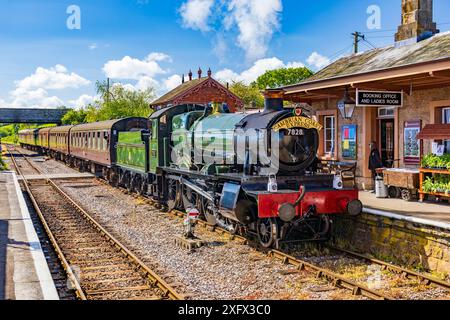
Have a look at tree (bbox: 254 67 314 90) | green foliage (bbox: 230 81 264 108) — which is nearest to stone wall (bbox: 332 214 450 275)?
green foliage (bbox: 230 81 264 108)

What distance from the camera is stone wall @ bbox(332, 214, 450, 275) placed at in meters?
8.50

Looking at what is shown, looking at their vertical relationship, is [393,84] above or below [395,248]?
above

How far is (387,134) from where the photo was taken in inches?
552

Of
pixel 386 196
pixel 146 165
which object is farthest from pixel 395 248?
pixel 146 165

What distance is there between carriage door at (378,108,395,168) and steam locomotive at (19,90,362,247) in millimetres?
4310

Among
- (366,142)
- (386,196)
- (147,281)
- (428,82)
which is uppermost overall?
(428,82)

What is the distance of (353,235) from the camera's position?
34.5 feet

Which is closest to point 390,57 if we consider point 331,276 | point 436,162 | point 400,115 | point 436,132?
point 400,115

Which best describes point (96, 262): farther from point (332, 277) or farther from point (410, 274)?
point (410, 274)

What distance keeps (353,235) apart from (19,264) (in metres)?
6.47

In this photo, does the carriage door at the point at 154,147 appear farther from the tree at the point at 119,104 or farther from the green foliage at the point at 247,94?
the green foliage at the point at 247,94
